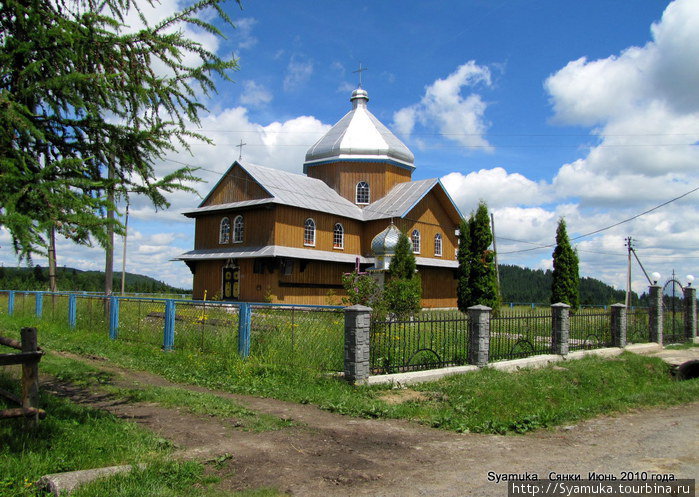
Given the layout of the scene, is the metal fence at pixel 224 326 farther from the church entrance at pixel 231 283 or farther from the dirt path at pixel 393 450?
the church entrance at pixel 231 283

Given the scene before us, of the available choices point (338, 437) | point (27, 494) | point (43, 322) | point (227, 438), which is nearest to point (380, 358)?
point (338, 437)

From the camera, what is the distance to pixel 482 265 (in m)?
22.9

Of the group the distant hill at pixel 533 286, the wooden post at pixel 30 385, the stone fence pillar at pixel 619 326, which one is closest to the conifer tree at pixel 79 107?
the wooden post at pixel 30 385

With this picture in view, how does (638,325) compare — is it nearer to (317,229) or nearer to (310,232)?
(317,229)

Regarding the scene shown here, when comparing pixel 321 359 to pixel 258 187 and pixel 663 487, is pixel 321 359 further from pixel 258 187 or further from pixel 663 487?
pixel 258 187

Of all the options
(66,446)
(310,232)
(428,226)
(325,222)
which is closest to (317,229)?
(310,232)

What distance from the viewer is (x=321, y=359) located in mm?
10438

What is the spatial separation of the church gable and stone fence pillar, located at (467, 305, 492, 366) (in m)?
14.5

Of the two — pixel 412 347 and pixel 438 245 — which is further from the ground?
pixel 438 245

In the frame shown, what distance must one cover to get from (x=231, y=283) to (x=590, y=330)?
16020 mm

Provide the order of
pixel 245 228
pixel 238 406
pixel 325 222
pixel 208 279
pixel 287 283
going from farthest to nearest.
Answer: pixel 208 279
pixel 325 222
pixel 245 228
pixel 287 283
pixel 238 406

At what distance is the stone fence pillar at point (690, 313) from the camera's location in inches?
790

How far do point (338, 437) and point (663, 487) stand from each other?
3.64m

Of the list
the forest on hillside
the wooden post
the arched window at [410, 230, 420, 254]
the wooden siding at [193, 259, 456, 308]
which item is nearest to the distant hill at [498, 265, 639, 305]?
the forest on hillside
